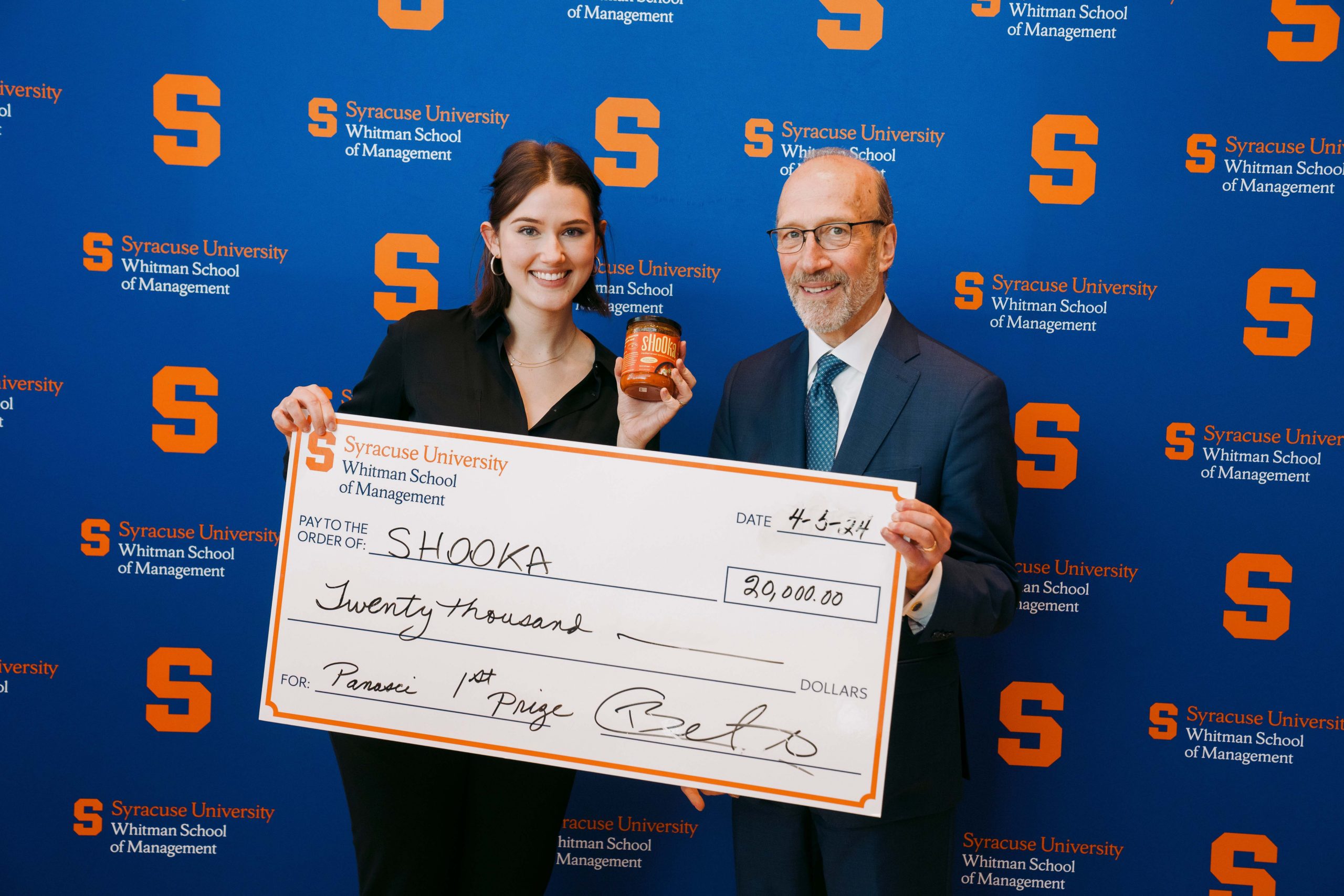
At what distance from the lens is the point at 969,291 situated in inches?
83.1

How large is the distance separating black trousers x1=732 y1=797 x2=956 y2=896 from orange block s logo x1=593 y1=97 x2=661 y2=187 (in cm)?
153

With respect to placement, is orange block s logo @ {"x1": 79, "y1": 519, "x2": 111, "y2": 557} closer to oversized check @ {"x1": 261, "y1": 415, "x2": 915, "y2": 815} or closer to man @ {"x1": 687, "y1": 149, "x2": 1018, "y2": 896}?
oversized check @ {"x1": 261, "y1": 415, "x2": 915, "y2": 815}

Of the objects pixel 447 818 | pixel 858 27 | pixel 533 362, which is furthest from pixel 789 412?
pixel 858 27

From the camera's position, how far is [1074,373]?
6.96 feet

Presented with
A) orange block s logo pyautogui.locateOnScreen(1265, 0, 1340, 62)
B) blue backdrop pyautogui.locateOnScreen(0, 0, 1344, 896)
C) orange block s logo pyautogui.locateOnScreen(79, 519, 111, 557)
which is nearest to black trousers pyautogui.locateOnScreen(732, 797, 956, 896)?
blue backdrop pyautogui.locateOnScreen(0, 0, 1344, 896)

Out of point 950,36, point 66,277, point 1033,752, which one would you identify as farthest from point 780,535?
point 66,277

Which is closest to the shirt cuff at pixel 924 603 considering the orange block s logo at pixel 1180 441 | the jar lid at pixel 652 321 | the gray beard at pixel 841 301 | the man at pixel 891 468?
the man at pixel 891 468

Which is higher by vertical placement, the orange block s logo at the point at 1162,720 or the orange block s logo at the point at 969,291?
the orange block s logo at the point at 969,291

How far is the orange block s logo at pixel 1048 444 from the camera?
83.5 inches

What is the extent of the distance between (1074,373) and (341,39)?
2118 millimetres

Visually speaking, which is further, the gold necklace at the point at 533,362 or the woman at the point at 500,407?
the gold necklace at the point at 533,362

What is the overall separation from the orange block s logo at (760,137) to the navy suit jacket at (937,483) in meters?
0.86

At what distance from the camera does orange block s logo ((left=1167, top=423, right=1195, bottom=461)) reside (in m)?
2.11

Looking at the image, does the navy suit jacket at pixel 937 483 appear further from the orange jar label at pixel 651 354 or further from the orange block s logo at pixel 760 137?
the orange block s logo at pixel 760 137
